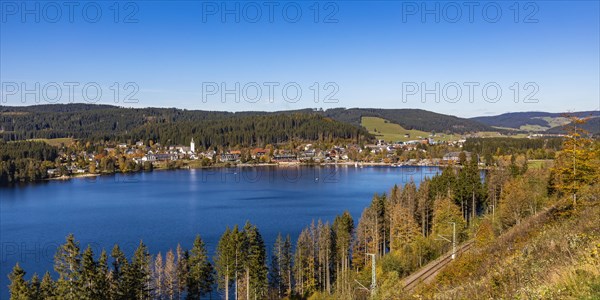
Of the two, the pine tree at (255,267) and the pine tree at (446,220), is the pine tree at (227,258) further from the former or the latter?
the pine tree at (446,220)

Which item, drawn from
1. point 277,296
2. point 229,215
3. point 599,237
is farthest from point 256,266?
point 229,215

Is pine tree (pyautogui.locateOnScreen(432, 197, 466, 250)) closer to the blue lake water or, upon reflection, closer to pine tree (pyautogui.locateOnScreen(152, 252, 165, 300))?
the blue lake water

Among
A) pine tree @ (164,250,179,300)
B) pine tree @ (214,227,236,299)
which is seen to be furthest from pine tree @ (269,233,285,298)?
pine tree @ (164,250,179,300)

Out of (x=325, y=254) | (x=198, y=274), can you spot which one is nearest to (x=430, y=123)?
(x=325, y=254)

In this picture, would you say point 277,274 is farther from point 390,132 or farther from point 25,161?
point 390,132

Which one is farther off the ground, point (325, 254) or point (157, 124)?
point (157, 124)

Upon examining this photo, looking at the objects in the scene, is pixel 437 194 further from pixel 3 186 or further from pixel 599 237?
pixel 3 186

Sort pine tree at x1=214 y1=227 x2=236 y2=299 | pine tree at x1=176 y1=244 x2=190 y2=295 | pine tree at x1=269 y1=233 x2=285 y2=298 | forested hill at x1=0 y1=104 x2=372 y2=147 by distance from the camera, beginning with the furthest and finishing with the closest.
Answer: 1. forested hill at x1=0 y1=104 x2=372 y2=147
2. pine tree at x1=269 y1=233 x2=285 y2=298
3. pine tree at x1=176 y1=244 x2=190 y2=295
4. pine tree at x1=214 y1=227 x2=236 y2=299

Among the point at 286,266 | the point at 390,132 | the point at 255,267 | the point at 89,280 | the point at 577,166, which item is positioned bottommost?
Result: the point at 286,266
